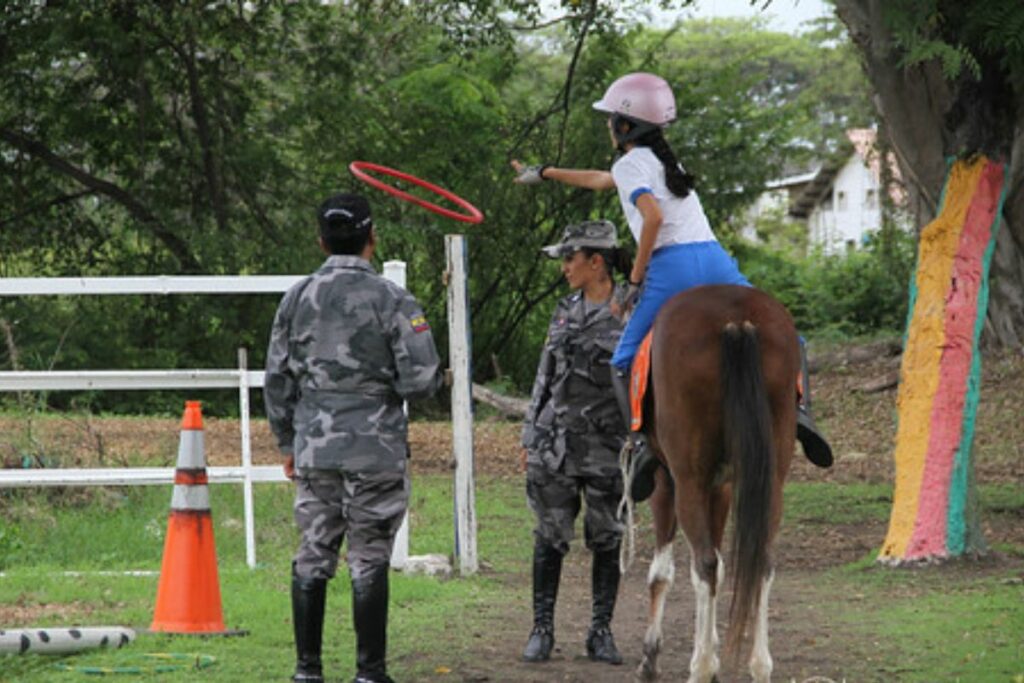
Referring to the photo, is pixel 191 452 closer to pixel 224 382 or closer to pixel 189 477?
pixel 189 477

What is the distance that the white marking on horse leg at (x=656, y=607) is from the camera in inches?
274

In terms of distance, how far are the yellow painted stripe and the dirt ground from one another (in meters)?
0.58

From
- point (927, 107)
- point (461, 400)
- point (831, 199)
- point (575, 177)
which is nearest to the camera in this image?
point (575, 177)

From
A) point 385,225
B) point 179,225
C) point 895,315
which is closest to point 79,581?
point 385,225

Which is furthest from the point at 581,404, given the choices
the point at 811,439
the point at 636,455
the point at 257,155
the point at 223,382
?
the point at 257,155

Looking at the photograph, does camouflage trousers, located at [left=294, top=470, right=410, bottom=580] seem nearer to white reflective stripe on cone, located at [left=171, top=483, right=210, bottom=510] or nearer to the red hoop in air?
white reflective stripe on cone, located at [left=171, top=483, right=210, bottom=510]

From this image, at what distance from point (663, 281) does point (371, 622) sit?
1910 mm

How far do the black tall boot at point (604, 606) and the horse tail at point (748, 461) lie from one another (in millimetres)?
1366

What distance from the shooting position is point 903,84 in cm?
1121

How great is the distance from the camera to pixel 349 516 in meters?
6.56

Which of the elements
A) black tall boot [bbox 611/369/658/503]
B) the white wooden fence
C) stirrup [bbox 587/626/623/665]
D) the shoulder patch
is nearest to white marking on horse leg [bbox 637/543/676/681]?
black tall boot [bbox 611/369/658/503]

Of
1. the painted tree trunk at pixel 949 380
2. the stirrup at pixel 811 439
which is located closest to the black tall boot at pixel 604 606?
the stirrup at pixel 811 439

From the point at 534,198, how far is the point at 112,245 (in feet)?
18.5

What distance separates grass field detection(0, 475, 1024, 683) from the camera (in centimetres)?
738
